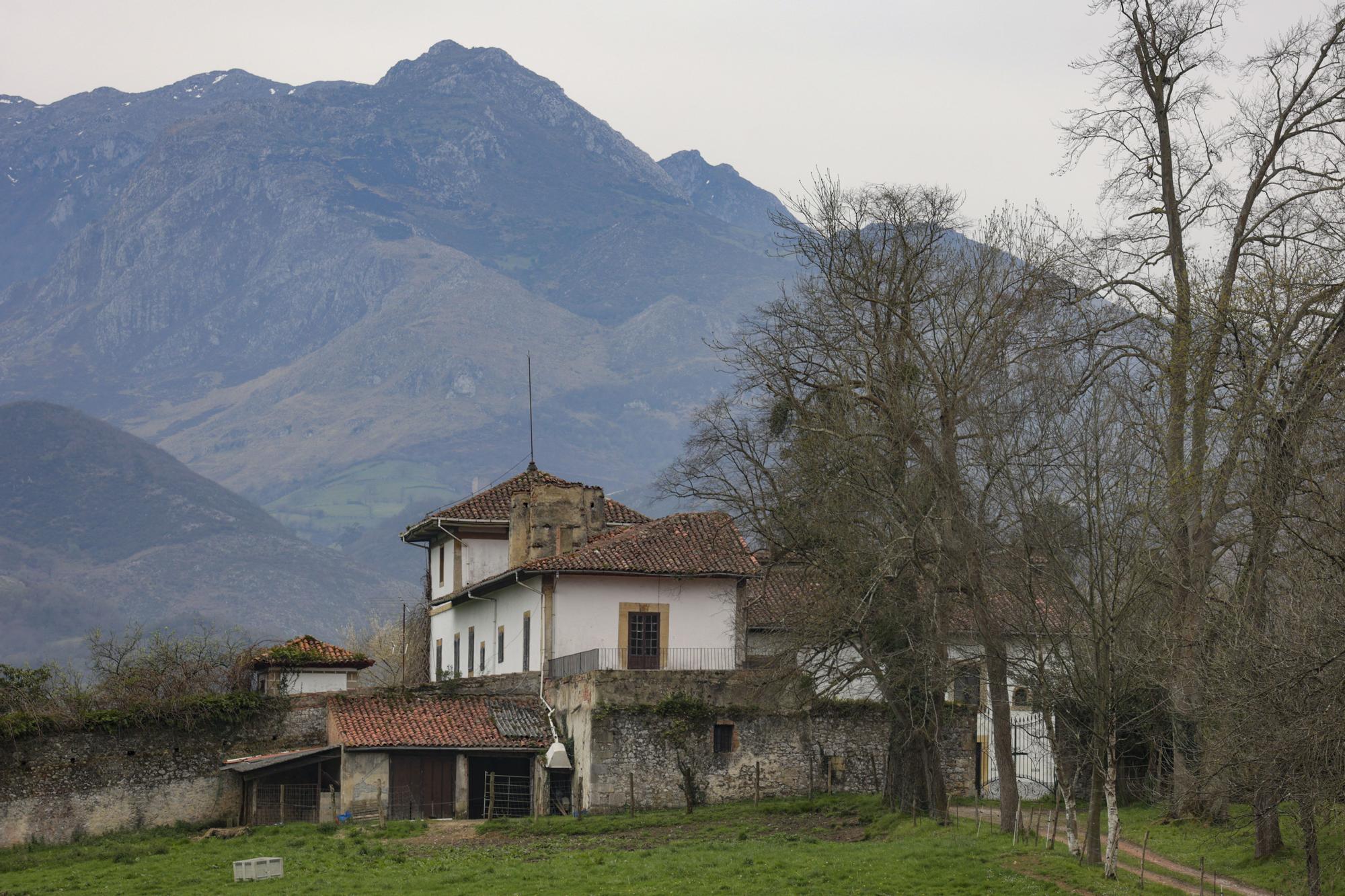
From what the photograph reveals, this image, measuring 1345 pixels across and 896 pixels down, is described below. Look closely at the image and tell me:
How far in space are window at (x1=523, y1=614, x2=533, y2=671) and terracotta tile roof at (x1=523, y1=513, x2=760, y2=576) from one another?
180cm

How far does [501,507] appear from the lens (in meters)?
56.1

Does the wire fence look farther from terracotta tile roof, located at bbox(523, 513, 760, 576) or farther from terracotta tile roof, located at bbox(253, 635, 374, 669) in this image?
terracotta tile roof, located at bbox(253, 635, 374, 669)

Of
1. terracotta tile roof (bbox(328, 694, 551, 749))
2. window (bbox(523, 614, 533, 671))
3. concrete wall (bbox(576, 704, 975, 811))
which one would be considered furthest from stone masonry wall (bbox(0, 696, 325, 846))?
concrete wall (bbox(576, 704, 975, 811))

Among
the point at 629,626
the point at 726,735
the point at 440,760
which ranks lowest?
the point at 440,760

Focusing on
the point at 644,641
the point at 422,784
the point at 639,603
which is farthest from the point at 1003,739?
the point at 422,784

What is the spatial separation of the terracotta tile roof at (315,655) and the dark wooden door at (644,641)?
1359 cm

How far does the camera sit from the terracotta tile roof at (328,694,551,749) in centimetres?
4331

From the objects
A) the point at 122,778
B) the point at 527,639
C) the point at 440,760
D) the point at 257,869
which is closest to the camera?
the point at 257,869

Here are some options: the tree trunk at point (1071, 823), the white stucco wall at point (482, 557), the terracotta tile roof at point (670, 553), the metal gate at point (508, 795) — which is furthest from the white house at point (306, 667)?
the tree trunk at point (1071, 823)

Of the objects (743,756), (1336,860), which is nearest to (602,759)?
(743,756)

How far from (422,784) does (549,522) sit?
11462mm

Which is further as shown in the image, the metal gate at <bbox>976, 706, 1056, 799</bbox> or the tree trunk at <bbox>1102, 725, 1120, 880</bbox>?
the metal gate at <bbox>976, 706, 1056, 799</bbox>

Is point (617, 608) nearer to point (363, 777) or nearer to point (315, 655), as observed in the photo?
Result: point (363, 777)

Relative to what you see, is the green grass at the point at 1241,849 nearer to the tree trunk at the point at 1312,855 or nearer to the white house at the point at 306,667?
the tree trunk at the point at 1312,855
